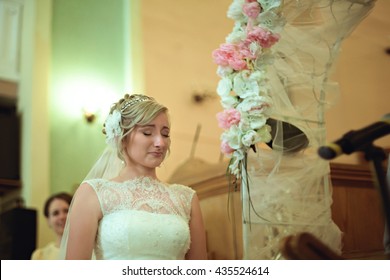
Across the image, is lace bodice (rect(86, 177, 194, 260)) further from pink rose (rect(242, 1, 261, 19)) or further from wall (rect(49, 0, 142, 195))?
wall (rect(49, 0, 142, 195))

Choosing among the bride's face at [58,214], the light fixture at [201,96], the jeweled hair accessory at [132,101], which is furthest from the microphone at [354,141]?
the light fixture at [201,96]

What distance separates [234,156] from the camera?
217 centimetres

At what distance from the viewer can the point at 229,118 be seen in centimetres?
211

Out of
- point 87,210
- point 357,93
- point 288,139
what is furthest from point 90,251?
point 357,93

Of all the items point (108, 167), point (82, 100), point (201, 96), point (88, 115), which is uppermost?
point (201, 96)

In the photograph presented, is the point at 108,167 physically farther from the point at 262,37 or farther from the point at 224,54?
the point at 262,37

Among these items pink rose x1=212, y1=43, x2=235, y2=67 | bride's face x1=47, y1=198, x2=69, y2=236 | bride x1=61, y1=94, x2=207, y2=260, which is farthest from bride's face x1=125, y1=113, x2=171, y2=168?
bride's face x1=47, y1=198, x2=69, y2=236

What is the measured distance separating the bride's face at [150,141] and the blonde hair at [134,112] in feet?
0.06

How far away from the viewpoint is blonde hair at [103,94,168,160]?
1.91m

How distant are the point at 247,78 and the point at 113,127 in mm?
536

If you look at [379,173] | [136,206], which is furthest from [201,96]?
[379,173]

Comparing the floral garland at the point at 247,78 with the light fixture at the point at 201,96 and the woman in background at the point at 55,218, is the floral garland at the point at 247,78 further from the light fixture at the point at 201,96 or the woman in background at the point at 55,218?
the light fixture at the point at 201,96

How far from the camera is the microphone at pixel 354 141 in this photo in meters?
1.29

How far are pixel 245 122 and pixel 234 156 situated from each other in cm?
15
